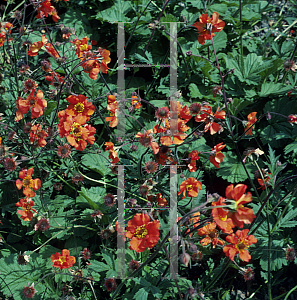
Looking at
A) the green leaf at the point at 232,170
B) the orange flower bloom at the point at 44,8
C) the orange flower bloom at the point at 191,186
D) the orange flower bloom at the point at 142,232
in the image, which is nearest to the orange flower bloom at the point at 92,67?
the orange flower bloom at the point at 44,8

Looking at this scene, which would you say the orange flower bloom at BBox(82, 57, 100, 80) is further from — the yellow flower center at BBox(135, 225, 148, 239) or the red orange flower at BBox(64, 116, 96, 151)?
the yellow flower center at BBox(135, 225, 148, 239)

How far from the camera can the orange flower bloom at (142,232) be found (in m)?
1.50

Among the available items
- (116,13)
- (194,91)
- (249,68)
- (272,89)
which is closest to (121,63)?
(116,13)

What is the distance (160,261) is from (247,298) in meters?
0.73

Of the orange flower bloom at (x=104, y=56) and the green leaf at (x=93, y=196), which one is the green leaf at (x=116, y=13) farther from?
the green leaf at (x=93, y=196)

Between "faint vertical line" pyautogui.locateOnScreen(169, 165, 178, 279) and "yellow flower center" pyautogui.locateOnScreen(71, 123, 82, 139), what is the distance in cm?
60

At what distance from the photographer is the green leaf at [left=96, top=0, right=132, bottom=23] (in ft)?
10.00

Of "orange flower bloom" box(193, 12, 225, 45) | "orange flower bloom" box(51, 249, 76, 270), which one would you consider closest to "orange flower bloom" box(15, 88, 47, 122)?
"orange flower bloom" box(51, 249, 76, 270)

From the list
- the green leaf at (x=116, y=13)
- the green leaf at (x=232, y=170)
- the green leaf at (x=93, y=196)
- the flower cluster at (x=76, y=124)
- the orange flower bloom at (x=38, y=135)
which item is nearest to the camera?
the flower cluster at (x=76, y=124)

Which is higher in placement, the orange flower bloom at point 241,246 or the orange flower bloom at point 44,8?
the orange flower bloom at point 44,8

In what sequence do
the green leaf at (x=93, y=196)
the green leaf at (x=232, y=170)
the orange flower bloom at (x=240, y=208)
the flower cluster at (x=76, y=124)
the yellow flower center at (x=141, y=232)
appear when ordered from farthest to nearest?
1. the green leaf at (x=232, y=170)
2. the green leaf at (x=93, y=196)
3. the flower cluster at (x=76, y=124)
4. the yellow flower center at (x=141, y=232)
5. the orange flower bloom at (x=240, y=208)

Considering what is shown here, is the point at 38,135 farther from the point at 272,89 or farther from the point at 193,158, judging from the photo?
the point at 272,89

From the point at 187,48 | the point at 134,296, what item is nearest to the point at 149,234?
the point at 134,296

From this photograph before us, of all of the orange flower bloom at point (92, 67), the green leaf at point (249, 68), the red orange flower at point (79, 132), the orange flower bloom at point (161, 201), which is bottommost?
the orange flower bloom at point (161, 201)
